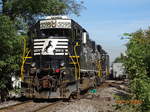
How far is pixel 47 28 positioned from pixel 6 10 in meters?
3.24

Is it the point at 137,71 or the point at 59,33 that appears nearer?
the point at 137,71

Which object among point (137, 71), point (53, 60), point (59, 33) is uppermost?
point (59, 33)

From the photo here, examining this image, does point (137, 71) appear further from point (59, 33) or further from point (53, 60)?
point (59, 33)

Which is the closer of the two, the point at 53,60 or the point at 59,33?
the point at 53,60

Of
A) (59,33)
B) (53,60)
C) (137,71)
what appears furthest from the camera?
(59,33)

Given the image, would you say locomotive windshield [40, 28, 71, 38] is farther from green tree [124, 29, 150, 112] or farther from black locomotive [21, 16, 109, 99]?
green tree [124, 29, 150, 112]

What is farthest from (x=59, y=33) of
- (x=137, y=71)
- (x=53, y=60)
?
(x=137, y=71)

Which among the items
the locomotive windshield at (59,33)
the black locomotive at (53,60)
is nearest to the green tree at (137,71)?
the black locomotive at (53,60)

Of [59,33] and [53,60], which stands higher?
[59,33]

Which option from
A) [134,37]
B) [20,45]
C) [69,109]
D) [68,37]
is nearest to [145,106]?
[134,37]

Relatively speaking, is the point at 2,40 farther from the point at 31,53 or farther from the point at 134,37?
the point at 134,37

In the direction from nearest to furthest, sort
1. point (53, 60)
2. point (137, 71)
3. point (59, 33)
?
point (137, 71)
point (53, 60)
point (59, 33)

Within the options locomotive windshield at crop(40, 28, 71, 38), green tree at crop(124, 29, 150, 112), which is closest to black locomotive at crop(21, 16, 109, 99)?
locomotive windshield at crop(40, 28, 71, 38)

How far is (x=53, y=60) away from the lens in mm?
13773
